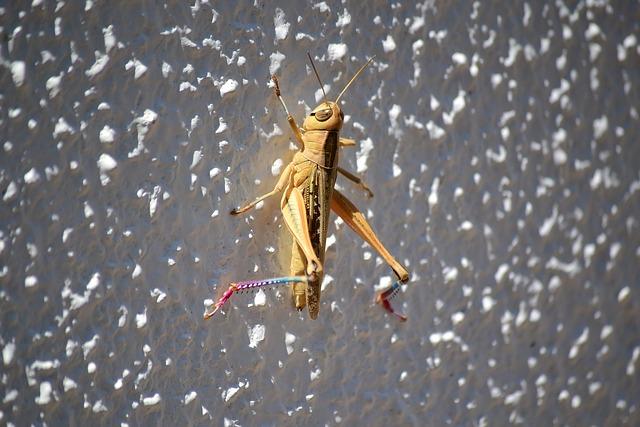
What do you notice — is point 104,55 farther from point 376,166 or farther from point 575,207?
point 575,207

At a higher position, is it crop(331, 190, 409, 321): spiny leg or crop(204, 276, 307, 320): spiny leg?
crop(331, 190, 409, 321): spiny leg

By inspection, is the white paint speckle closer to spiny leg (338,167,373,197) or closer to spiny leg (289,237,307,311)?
spiny leg (338,167,373,197)

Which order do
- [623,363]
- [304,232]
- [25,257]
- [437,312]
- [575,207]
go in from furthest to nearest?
[623,363] → [575,207] → [437,312] → [304,232] → [25,257]

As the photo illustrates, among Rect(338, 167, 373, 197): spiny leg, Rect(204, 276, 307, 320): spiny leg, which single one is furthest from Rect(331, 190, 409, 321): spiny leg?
Rect(204, 276, 307, 320): spiny leg

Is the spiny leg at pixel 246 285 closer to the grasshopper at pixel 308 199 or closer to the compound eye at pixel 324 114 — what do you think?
the grasshopper at pixel 308 199

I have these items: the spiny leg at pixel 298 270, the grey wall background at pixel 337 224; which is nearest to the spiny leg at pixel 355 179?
the grey wall background at pixel 337 224

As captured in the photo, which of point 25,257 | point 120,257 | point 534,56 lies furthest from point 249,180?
point 534,56

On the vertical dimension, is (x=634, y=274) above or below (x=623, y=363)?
above
